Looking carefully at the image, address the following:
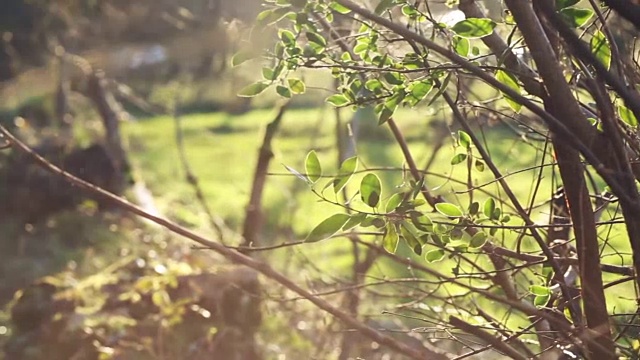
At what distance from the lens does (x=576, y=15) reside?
1335 mm

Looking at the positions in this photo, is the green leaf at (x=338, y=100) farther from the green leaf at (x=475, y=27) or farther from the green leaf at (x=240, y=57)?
the green leaf at (x=475, y=27)

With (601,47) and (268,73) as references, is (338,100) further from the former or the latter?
(601,47)

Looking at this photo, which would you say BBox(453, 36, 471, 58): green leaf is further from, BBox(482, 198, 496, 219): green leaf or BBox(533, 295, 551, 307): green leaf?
BBox(533, 295, 551, 307): green leaf

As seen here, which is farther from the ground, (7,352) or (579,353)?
(7,352)

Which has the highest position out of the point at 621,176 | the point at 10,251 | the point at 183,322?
the point at 10,251

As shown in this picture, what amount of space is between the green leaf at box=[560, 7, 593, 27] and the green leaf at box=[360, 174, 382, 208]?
1.26 feet

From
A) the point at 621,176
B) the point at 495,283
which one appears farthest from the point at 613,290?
the point at 621,176

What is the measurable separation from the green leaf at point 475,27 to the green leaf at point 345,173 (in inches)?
10.5

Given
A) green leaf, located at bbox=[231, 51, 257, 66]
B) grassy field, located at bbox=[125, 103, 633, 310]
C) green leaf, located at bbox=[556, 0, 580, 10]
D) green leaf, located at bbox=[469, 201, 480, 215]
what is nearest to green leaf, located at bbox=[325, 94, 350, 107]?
green leaf, located at bbox=[231, 51, 257, 66]

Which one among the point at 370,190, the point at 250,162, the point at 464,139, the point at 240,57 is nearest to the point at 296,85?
the point at 240,57

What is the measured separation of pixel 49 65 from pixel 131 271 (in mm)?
7197

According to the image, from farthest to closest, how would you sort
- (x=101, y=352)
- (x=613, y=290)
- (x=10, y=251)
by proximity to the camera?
(x=10, y=251) → (x=101, y=352) → (x=613, y=290)

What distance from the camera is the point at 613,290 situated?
209 cm

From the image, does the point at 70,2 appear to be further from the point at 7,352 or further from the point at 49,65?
the point at 7,352
